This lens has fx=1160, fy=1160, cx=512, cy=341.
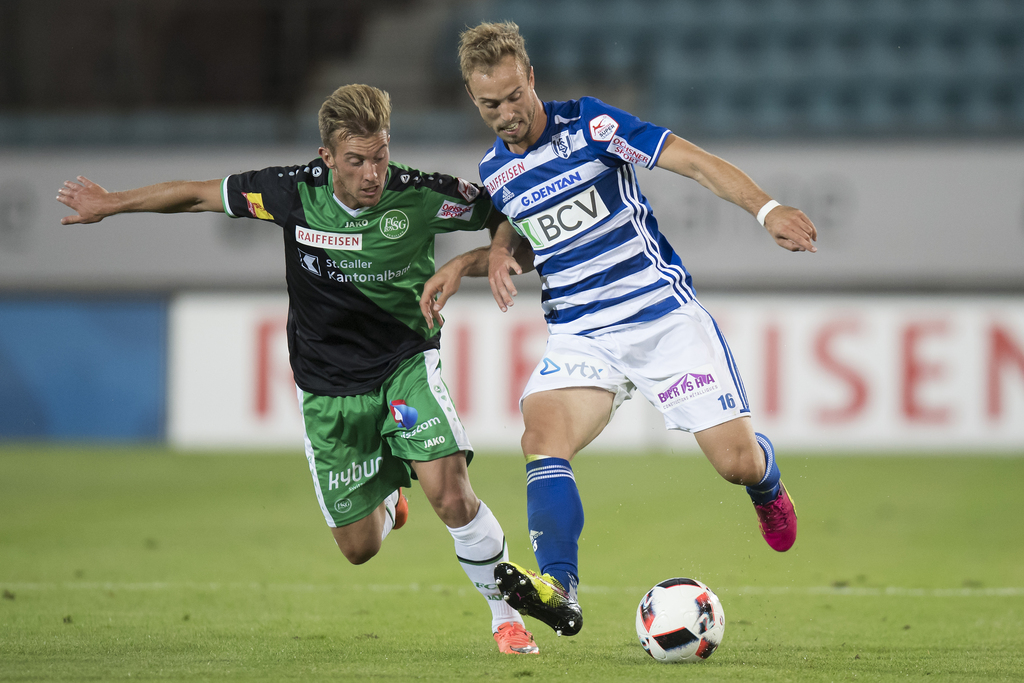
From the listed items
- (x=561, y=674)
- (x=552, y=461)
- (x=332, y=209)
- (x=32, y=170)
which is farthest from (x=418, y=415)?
(x=32, y=170)

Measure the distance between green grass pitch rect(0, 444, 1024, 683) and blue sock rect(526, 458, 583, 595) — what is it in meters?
0.33

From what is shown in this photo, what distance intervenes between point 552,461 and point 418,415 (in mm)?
572

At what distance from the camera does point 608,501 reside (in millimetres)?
8914

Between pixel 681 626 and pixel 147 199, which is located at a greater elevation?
pixel 147 199

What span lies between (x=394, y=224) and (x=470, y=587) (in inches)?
85.4

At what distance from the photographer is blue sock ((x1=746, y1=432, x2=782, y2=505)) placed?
4.54 m

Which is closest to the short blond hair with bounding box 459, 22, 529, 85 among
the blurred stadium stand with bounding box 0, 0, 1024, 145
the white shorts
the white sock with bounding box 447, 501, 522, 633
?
the white shorts

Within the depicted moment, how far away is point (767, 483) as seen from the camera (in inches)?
180

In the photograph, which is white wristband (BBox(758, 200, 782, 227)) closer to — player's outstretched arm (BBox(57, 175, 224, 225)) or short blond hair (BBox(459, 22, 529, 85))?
short blond hair (BBox(459, 22, 529, 85))

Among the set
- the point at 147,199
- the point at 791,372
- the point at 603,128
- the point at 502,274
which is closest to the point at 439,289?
the point at 502,274

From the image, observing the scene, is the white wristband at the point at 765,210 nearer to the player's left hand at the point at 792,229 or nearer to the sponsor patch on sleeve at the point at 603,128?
→ the player's left hand at the point at 792,229

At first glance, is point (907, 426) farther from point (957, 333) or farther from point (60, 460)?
point (60, 460)

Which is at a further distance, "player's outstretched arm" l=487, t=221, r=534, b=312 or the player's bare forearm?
"player's outstretched arm" l=487, t=221, r=534, b=312

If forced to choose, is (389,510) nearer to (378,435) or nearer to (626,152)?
(378,435)
